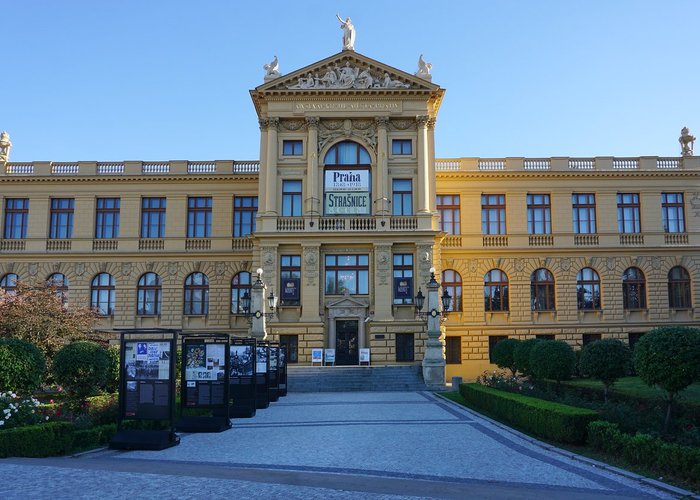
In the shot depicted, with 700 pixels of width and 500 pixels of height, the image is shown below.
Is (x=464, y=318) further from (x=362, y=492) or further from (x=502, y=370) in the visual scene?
(x=362, y=492)

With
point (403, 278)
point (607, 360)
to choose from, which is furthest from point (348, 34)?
point (607, 360)

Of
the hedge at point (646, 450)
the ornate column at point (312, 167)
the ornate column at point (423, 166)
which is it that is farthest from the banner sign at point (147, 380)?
the ornate column at point (423, 166)

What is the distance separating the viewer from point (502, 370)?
44969mm

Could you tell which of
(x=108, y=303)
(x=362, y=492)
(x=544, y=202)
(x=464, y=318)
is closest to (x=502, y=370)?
(x=464, y=318)

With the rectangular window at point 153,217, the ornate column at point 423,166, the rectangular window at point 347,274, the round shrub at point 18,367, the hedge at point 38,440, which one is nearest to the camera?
the hedge at point 38,440

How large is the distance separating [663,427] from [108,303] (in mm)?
41036

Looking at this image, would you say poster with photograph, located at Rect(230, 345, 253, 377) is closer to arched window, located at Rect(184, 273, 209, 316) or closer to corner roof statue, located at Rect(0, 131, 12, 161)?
arched window, located at Rect(184, 273, 209, 316)

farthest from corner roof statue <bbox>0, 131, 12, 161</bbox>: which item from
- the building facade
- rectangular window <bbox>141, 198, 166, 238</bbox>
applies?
rectangular window <bbox>141, 198, 166, 238</bbox>

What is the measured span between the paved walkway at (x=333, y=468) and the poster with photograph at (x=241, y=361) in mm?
3090

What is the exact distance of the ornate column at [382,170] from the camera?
4366 cm

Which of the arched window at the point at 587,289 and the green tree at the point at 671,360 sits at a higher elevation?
the arched window at the point at 587,289

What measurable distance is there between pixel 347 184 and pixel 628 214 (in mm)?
21027

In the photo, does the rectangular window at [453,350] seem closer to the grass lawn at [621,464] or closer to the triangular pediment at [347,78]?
the triangular pediment at [347,78]

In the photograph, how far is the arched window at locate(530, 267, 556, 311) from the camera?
155ft
